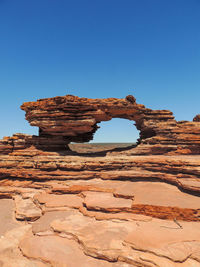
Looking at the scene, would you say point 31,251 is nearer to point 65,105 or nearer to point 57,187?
point 57,187

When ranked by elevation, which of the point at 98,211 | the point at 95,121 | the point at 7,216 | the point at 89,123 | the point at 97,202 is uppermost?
the point at 95,121

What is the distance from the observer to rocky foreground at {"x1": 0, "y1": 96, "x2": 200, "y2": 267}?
5809mm

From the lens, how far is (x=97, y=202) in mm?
9344

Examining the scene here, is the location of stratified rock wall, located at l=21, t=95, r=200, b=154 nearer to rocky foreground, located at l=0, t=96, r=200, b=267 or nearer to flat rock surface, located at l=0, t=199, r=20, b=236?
rocky foreground, located at l=0, t=96, r=200, b=267

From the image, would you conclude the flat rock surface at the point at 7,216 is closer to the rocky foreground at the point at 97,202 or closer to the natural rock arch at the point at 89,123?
the rocky foreground at the point at 97,202

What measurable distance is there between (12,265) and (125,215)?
4.79m

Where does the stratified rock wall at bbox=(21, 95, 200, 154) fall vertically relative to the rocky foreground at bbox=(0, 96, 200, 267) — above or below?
above

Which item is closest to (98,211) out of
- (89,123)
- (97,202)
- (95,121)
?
(97,202)

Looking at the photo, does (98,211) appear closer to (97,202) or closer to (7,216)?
(97,202)

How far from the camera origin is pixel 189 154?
15.6 metres

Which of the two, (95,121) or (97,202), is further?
(95,121)

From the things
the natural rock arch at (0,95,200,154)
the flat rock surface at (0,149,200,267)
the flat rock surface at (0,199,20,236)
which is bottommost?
the flat rock surface at (0,199,20,236)

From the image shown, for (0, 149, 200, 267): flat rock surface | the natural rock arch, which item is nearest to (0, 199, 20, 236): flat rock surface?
(0, 149, 200, 267): flat rock surface

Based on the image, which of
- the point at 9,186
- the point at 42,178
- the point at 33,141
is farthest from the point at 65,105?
the point at 9,186
